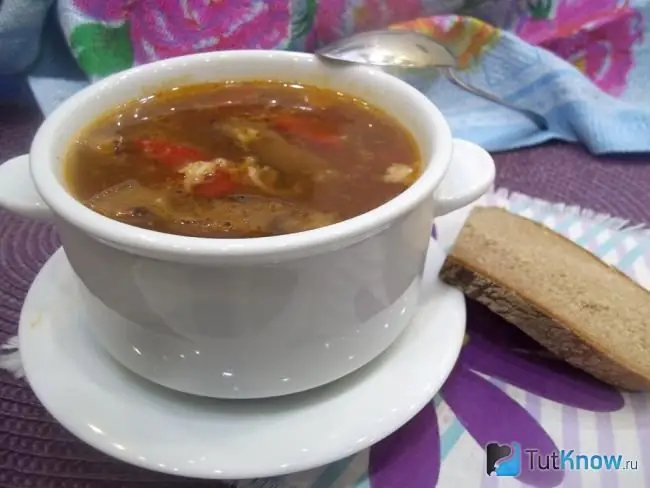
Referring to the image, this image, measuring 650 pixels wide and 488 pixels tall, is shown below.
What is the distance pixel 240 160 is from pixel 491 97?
81cm

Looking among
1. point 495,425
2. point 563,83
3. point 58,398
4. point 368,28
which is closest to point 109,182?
point 58,398

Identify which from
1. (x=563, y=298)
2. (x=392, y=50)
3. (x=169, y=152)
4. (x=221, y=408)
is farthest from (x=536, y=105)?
(x=221, y=408)

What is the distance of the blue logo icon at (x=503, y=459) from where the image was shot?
2.36ft

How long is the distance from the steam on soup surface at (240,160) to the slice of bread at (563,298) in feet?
0.60

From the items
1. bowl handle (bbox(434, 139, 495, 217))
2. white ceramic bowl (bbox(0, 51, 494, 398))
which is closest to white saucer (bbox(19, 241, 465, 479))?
white ceramic bowl (bbox(0, 51, 494, 398))

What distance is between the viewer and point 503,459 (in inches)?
28.8

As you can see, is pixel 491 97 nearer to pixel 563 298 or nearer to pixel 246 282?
pixel 563 298

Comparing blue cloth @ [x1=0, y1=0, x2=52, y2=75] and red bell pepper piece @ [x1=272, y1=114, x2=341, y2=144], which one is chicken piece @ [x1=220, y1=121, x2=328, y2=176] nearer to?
red bell pepper piece @ [x1=272, y1=114, x2=341, y2=144]

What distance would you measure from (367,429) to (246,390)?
0.12 meters

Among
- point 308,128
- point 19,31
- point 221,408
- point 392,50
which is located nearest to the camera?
point 221,408

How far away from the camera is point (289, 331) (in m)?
0.64

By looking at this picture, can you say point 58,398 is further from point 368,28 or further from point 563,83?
point 563,83
